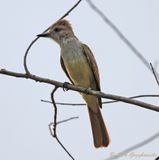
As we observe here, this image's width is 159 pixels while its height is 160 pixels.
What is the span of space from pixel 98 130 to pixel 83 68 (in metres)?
0.85

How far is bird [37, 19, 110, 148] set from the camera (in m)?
6.45

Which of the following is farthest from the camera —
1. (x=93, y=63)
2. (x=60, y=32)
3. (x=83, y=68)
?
(x=60, y=32)

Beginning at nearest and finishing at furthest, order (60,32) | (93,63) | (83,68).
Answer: (83,68) → (93,63) → (60,32)

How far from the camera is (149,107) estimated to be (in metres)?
3.66

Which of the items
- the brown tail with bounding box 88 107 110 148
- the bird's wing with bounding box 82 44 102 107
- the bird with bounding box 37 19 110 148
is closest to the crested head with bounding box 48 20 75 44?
the bird with bounding box 37 19 110 148

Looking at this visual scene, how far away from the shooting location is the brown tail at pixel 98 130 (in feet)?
20.3

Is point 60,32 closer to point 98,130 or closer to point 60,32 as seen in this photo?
point 60,32

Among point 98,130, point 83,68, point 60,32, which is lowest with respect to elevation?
point 98,130

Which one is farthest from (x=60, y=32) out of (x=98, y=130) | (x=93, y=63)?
(x=98, y=130)

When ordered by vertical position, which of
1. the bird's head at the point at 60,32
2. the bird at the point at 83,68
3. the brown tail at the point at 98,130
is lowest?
the brown tail at the point at 98,130

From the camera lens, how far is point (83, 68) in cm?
655

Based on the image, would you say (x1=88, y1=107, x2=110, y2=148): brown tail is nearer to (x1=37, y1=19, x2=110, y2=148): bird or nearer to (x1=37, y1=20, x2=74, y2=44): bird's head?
(x1=37, y1=19, x2=110, y2=148): bird

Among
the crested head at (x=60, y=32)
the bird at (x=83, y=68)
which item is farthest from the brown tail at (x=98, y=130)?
the crested head at (x=60, y=32)

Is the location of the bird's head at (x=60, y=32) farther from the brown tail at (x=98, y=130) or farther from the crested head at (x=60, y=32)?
the brown tail at (x=98, y=130)
